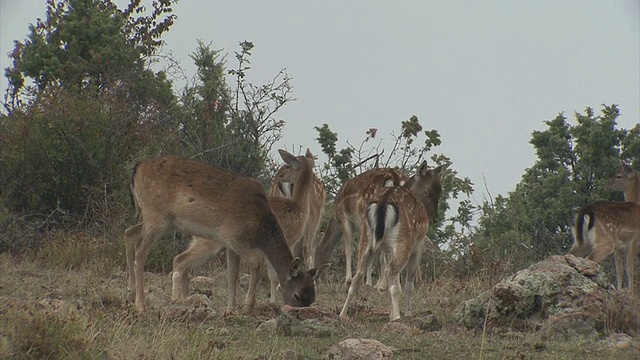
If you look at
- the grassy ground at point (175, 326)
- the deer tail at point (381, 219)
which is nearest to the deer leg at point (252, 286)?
the grassy ground at point (175, 326)

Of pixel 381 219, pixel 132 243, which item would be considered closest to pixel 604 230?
pixel 381 219

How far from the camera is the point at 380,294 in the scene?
13648 millimetres

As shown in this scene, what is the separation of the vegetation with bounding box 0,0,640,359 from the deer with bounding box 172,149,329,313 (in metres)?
0.41

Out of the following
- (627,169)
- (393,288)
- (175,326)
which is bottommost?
(175,326)

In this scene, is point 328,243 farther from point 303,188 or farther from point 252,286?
point 252,286

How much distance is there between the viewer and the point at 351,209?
46.7ft

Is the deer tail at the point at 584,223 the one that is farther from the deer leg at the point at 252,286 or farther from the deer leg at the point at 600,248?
the deer leg at the point at 252,286

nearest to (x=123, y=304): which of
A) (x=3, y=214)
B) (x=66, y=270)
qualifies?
(x=66, y=270)

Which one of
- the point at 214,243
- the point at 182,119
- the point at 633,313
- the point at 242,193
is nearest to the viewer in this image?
the point at 633,313

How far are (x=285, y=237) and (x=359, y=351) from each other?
442cm

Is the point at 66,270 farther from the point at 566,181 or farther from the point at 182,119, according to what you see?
the point at 566,181

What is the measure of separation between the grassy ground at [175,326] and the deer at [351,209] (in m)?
0.75

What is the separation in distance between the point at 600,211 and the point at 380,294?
466cm

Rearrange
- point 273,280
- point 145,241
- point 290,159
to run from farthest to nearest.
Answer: point 290,159 < point 273,280 < point 145,241
